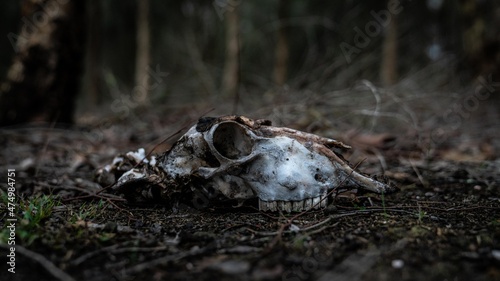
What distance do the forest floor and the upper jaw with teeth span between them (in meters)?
0.10

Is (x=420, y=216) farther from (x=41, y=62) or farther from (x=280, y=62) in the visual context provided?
(x=280, y=62)

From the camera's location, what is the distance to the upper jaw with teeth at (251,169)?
1775mm

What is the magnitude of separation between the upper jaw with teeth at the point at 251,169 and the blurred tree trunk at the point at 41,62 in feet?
11.6

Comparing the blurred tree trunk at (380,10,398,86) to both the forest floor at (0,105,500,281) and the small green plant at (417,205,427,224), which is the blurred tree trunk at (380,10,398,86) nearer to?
the forest floor at (0,105,500,281)

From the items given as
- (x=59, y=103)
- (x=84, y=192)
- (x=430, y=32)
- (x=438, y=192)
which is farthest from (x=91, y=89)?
(x=438, y=192)

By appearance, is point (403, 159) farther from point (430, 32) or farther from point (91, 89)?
point (91, 89)

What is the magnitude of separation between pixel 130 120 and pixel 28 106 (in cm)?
187

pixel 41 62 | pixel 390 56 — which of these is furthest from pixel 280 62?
pixel 41 62

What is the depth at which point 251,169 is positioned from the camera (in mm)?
1820

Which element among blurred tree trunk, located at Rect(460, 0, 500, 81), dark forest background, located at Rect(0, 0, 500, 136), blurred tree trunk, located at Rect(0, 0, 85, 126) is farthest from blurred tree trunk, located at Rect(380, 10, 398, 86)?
blurred tree trunk, located at Rect(0, 0, 85, 126)

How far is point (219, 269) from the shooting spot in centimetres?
117

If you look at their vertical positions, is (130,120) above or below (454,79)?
below

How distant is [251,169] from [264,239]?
47 centimetres

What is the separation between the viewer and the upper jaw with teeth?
1.78 metres
